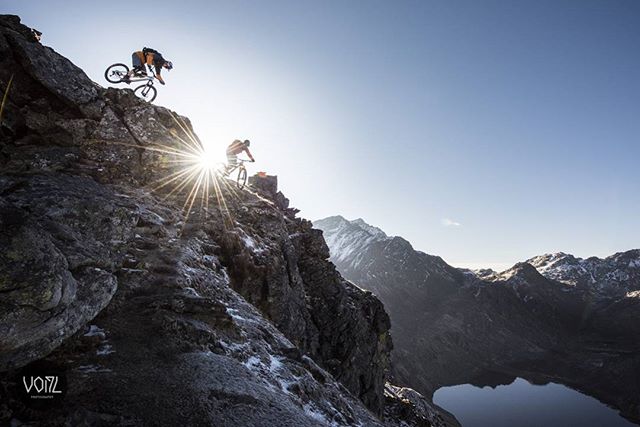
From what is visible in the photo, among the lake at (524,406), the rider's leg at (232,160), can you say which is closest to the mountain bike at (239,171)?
the rider's leg at (232,160)

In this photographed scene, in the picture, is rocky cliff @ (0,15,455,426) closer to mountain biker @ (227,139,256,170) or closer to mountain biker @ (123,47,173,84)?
mountain biker @ (227,139,256,170)

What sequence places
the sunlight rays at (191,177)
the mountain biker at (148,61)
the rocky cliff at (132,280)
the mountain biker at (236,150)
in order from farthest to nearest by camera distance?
the mountain biker at (236,150)
the sunlight rays at (191,177)
the mountain biker at (148,61)
the rocky cliff at (132,280)

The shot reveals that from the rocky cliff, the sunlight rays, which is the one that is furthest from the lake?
the sunlight rays

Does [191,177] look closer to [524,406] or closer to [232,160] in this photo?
[232,160]

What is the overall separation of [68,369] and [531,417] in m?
159

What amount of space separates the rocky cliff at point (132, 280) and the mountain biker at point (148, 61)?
435cm

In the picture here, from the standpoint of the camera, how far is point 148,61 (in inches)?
769

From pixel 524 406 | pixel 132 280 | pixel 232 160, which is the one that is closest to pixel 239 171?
pixel 232 160

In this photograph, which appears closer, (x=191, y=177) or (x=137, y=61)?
(x=137, y=61)

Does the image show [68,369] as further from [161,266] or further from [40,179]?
[40,179]

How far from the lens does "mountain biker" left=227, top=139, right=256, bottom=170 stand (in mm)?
24013

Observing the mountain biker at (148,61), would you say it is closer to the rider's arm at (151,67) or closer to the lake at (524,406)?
the rider's arm at (151,67)

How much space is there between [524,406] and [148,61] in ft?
556

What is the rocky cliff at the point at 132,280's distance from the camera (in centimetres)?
718
